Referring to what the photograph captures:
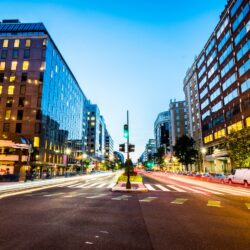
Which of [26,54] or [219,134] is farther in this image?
[26,54]

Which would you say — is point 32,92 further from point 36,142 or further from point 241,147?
point 241,147

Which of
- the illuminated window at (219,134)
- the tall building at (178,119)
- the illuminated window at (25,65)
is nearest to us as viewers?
the illuminated window at (219,134)

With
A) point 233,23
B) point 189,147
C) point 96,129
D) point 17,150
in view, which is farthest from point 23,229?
point 96,129

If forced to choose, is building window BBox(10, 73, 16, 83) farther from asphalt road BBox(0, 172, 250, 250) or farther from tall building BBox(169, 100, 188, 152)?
tall building BBox(169, 100, 188, 152)

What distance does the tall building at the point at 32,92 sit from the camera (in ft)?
161

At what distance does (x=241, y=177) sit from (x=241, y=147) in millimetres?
8133

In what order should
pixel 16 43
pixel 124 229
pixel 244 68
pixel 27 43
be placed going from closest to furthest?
pixel 124 229, pixel 244 68, pixel 27 43, pixel 16 43

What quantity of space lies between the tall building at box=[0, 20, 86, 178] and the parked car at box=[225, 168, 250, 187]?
3365 centimetres

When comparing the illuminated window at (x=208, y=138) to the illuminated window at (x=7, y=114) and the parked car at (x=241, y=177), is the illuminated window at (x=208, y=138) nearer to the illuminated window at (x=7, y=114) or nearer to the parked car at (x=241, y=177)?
the parked car at (x=241, y=177)

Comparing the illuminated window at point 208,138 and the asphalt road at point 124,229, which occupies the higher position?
the illuminated window at point 208,138

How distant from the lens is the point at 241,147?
29.2 meters

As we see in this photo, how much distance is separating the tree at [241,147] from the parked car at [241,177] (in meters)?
5.13

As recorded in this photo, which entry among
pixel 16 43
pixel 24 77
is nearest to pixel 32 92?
pixel 24 77

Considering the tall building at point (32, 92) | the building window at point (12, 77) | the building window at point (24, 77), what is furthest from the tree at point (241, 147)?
the building window at point (12, 77)
